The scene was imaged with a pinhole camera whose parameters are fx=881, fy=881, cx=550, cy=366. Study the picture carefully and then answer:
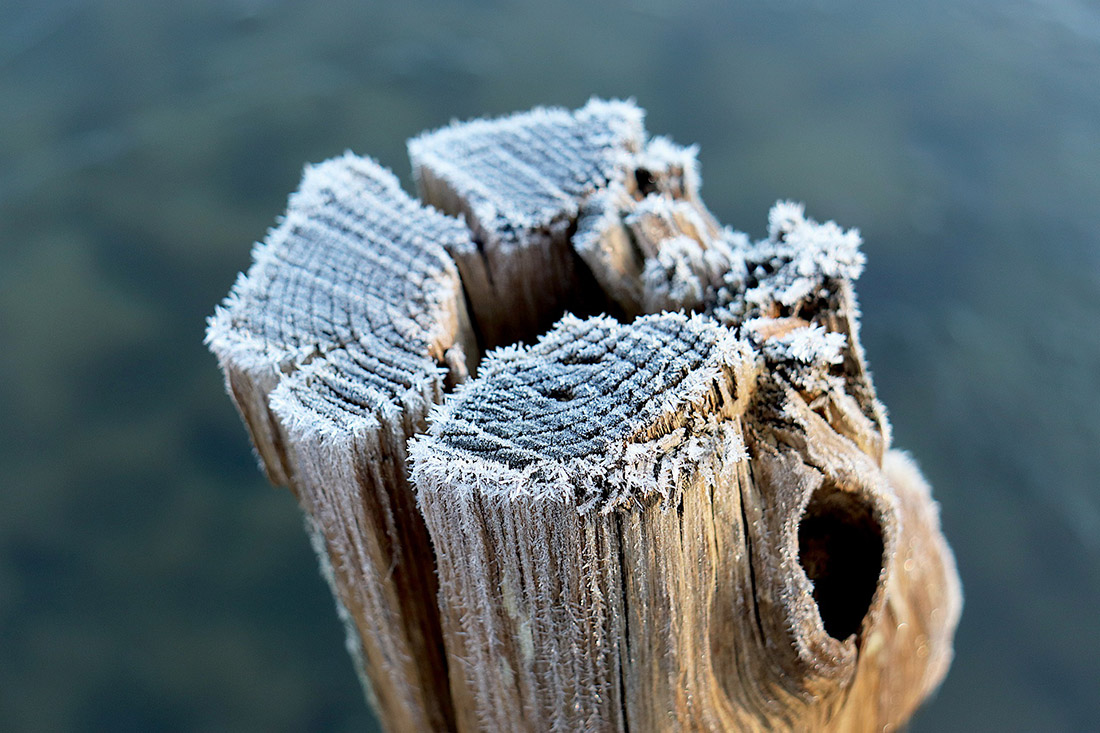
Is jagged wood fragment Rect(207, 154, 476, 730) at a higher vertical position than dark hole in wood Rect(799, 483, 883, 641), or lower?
higher

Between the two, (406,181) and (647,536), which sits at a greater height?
(406,181)

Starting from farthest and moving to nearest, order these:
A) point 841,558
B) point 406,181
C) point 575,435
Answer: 1. point 406,181
2. point 841,558
3. point 575,435

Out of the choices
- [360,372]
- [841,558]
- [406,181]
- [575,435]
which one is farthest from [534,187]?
[406,181]

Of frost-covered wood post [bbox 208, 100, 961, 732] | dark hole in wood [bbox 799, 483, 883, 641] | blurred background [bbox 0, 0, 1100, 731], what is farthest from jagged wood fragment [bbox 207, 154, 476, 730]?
blurred background [bbox 0, 0, 1100, 731]

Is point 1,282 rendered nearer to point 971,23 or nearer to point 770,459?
point 770,459

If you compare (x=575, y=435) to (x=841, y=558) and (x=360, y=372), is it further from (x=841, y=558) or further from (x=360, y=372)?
(x=841, y=558)

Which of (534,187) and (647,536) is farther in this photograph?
(534,187)

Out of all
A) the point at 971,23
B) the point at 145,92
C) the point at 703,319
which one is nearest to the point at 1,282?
the point at 145,92

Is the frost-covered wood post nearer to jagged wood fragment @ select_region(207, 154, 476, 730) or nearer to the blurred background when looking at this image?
jagged wood fragment @ select_region(207, 154, 476, 730)
